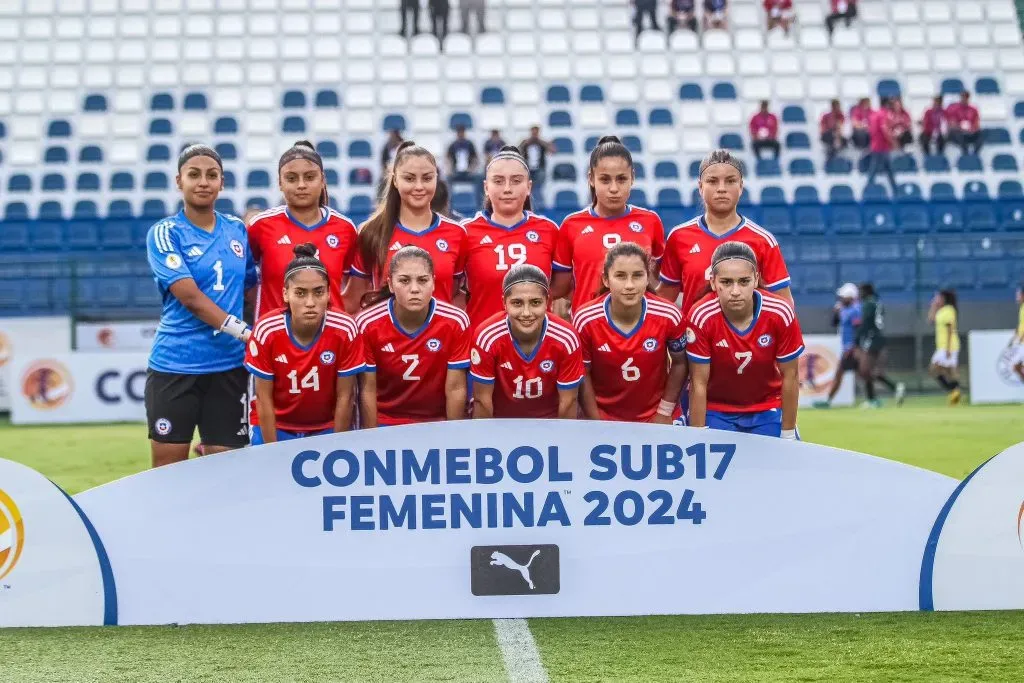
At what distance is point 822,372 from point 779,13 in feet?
29.9

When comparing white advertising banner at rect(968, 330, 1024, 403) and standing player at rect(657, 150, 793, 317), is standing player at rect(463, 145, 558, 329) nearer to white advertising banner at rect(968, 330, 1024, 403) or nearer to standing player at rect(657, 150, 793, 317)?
standing player at rect(657, 150, 793, 317)

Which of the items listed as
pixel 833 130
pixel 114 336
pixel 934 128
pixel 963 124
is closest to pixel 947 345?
pixel 833 130

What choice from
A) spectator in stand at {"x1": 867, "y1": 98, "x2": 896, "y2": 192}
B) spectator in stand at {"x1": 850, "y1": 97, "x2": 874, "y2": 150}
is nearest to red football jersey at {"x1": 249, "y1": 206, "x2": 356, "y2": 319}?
spectator in stand at {"x1": 867, "y1": 98, "x2": 896, "y2": 192}

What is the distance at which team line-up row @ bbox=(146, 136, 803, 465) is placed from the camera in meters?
4.31

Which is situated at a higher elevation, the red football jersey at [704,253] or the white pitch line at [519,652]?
the red football jersey at [704,253]

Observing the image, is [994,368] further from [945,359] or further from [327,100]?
[327,100]

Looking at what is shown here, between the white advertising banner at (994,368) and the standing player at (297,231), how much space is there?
1034 centimetres

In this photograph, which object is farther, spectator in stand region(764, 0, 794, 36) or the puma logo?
spectator in stand region(764, 0, 794, 36)

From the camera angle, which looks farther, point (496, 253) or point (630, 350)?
point (496, 253)

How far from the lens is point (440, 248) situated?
487 cm

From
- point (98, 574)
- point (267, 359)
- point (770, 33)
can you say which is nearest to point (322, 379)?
point (267, 359)

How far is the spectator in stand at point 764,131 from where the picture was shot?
1767cm

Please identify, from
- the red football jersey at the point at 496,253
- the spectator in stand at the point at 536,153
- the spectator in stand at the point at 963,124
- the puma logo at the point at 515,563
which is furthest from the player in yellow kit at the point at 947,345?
the puma logo at the point at 515,563

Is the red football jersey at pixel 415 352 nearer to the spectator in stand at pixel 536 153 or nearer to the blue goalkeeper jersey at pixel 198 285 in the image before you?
the blue goalkeeper jersey at pixel 198 285
